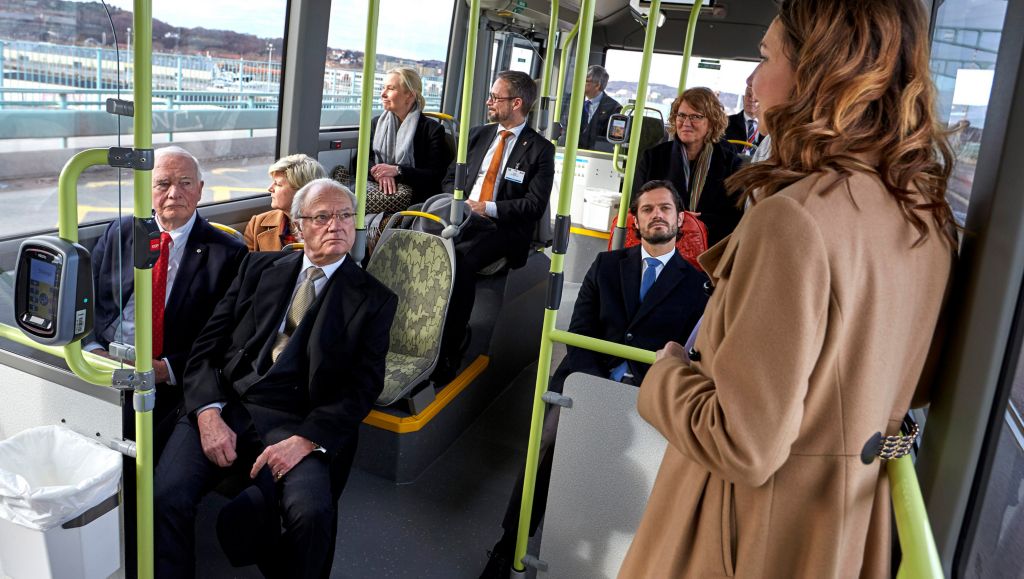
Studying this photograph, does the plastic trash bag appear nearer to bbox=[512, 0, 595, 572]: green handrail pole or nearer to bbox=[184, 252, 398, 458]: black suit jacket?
bbox=[184, 252, 398, 458]: black suit jacket

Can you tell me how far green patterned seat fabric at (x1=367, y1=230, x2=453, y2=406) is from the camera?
3.67 m

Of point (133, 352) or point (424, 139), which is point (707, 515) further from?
point (424, 139)

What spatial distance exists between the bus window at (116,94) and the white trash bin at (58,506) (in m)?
0.77

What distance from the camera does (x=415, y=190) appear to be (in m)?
5.55

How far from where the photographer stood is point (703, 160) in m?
4.68

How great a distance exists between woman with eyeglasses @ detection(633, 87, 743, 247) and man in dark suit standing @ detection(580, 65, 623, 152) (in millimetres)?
4130

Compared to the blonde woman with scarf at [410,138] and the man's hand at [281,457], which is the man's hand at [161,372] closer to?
the man's hand at [281,457]

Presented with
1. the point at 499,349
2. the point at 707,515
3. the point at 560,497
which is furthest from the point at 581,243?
the point at 707,515

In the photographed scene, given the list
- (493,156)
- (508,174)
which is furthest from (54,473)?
(493,156)

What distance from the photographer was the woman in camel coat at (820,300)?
1.07 metres

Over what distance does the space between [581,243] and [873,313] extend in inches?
233

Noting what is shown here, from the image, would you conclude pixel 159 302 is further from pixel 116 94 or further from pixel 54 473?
pixel 116 94

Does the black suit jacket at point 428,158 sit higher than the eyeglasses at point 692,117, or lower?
lower

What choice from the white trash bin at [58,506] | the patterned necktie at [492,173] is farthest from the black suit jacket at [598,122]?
the white trash bin at [58,506]
